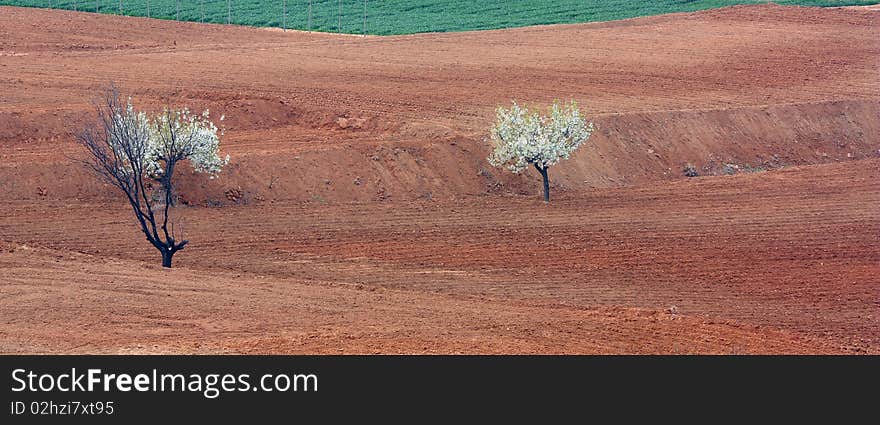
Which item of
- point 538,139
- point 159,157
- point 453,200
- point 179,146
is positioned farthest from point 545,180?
point 159,157

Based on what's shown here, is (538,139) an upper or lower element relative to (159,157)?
upper

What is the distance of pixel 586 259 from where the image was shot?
33.1 metres

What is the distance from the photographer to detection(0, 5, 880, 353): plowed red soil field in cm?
2536

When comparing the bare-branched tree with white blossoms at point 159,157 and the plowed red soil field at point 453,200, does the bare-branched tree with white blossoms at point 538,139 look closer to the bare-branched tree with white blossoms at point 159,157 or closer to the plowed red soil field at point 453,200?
the plowed red soil field at point 453,200

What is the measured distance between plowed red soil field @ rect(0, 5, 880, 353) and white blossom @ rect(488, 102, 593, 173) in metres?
1.40

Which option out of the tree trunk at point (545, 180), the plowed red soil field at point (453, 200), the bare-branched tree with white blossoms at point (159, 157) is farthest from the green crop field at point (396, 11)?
the bare-branched tree with white blossoms at point (159, 157)

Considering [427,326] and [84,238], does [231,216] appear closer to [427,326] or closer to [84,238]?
[84,238]

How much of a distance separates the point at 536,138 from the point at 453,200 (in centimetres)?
352

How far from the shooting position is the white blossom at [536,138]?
39.8m

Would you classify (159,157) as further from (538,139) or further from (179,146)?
(538,139)

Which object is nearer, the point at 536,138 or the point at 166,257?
the point at 166,257

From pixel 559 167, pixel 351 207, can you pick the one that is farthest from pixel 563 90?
pixel 351 207

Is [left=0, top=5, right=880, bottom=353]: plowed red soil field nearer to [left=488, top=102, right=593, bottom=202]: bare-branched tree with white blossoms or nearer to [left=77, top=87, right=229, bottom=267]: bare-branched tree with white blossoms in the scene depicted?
[left=77, top=87, right=229, bottom=267]: bare-branched tree with white blossoms

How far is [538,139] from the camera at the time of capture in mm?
39938
